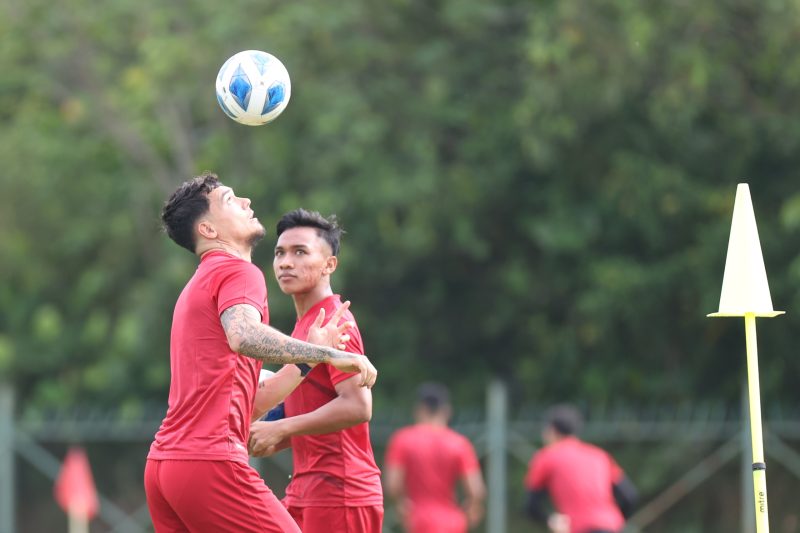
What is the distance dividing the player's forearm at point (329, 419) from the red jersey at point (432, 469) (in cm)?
715

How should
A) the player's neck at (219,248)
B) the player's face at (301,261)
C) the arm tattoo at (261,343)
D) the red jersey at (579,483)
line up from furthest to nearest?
the red jersey at (579,483) → the player's face at (301,261) → the player's neck at (219,248) → the arm tattoo at (261,343)

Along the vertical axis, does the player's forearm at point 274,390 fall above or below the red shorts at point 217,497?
above

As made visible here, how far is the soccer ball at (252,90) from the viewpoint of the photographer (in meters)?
7.30

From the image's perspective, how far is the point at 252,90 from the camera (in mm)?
7293

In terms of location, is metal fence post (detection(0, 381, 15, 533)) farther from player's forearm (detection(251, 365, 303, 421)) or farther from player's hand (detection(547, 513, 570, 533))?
player's forearm (detection(251, 365, 303, 421))

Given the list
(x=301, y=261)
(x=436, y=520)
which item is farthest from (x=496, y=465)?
(x=301, y=261)

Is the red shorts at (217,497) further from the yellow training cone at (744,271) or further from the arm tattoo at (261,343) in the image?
the yellow training cone at (744,271)

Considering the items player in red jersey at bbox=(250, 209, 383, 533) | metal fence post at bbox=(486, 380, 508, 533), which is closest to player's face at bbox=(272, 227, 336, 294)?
player in red jersey at bbox=(250, 209, 383, 533)

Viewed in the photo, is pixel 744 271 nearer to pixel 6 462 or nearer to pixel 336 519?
pixel 336 519

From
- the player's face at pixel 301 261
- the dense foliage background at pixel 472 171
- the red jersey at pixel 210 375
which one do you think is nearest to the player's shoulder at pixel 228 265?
the red jersey at pixel 210 375

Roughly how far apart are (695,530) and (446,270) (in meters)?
5.71

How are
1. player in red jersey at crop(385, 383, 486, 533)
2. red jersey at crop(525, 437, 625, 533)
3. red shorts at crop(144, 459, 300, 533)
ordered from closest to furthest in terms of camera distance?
red shorts at crop(144, 459, 300, 533), red jersey at crop(525, 437, 625, 533), player in red jersey at crop(385, 383, 486, 533)

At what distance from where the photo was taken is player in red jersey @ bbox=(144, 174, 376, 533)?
555 centimetres

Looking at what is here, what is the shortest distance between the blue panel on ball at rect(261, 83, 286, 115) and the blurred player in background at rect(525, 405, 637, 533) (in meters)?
5.14
